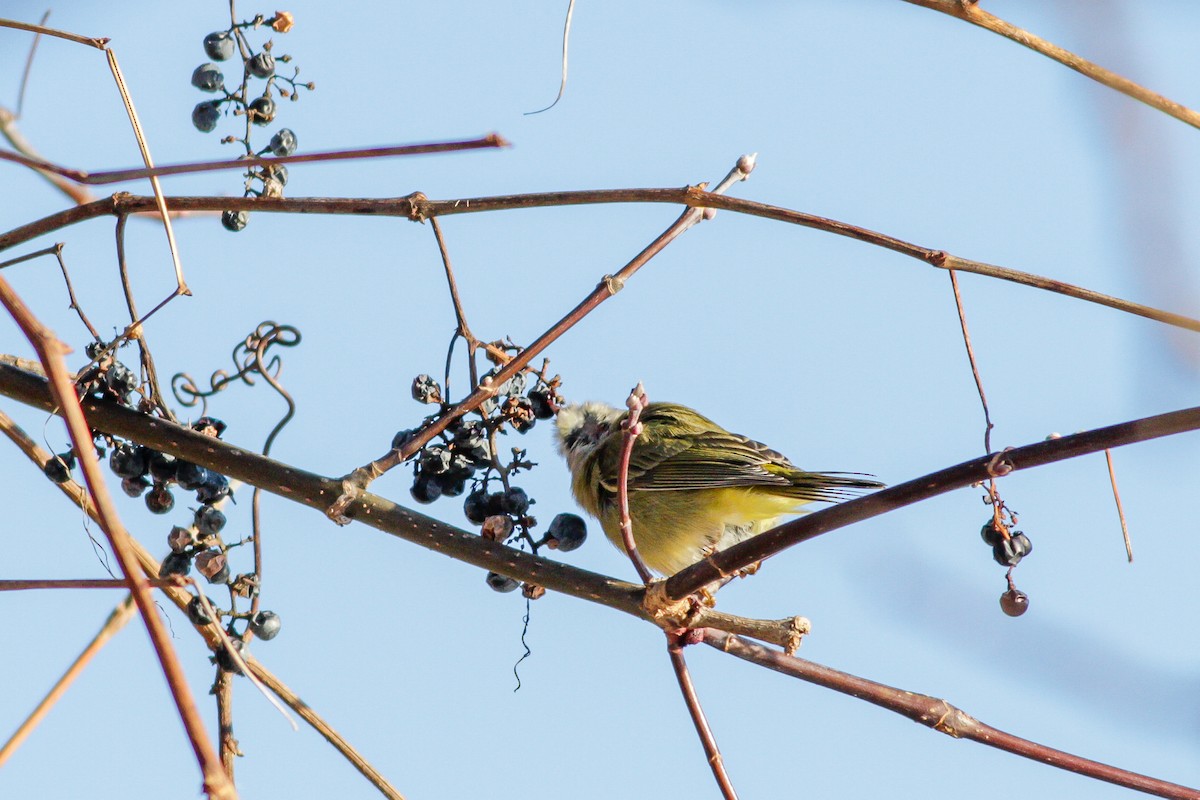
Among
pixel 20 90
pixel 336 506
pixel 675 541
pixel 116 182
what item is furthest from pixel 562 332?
pixel 675 541

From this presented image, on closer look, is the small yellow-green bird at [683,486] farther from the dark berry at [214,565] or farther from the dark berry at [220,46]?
the dark berry at [220,46]

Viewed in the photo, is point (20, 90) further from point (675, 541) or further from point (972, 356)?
point (675, 541)

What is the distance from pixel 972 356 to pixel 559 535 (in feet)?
4.17

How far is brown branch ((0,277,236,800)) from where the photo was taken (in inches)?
42.5

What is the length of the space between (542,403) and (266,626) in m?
0.85

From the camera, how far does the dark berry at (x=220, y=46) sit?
9.84ft

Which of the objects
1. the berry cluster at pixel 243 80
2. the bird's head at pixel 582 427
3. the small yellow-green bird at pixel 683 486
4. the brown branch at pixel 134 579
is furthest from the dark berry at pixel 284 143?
the bird's head at pixel 582 427

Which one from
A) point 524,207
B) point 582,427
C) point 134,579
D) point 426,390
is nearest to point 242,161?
point 134,579

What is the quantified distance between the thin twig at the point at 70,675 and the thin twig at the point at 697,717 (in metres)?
1.07

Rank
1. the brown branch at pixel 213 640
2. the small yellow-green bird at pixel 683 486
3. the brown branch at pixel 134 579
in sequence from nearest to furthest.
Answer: the brown branch at pixel 134 579
the brown branch at pixel 213 640
the small yellow-green bird at pixel 683 486

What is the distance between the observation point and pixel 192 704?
3.51ft

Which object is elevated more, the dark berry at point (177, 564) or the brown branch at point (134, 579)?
the dark berry at point (177, 564)

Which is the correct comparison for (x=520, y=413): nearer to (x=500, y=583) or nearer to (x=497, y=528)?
(x=497, y=528)

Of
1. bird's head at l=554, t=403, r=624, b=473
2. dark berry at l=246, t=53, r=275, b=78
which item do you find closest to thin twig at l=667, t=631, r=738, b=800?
dark berry at l=246, t=53, r=275, b=78
